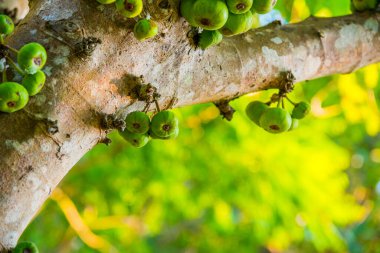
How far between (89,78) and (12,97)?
256 mm

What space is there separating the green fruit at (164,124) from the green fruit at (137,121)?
0.02 meters

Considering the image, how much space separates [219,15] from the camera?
5.11ft

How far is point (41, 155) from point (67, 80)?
197 mm

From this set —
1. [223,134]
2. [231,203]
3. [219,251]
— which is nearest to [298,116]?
[223,134]

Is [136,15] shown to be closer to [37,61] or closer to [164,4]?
[164,4]

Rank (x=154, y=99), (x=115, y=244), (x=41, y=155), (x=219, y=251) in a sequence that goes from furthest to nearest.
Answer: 1. (x=219, y=251)
2. (x=115, y=244)
3. (x=154, y=99)
4. (x=41, y=155)

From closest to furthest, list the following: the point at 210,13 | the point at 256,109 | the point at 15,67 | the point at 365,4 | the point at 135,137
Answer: the point at 15,67 < the point at 210,13 < the point at 135,137 < the point at 256,109 < the point at 365,4

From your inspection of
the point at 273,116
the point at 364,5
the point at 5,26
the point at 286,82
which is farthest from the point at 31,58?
the point at 364,5

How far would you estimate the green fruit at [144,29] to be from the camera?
1527 millimetres

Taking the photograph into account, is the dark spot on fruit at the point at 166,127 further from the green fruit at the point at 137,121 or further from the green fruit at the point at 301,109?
the green fruit at the point at 301,109

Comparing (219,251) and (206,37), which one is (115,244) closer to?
(219,251)

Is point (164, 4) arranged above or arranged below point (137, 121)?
above

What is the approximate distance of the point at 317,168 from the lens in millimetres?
4602

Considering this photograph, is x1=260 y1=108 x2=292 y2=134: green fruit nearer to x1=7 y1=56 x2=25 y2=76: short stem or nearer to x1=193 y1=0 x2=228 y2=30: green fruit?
x1=193 y1=0 x2=228 y2=30: green fruit
